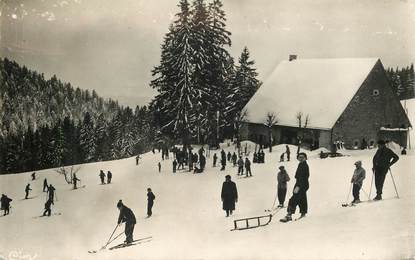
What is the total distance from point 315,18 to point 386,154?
6.66ft

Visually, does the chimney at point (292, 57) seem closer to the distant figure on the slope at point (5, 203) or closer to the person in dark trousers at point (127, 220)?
the person in dark trousers at point (127, 220)

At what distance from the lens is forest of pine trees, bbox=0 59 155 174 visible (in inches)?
239

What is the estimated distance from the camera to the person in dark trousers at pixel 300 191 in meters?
5.77

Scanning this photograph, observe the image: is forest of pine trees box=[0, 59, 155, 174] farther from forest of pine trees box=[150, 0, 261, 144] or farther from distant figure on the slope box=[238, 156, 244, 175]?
distant figure on the slope box=[238, 156, 244, 175]

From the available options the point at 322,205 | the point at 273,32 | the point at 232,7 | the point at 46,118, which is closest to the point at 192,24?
the point at 232,7

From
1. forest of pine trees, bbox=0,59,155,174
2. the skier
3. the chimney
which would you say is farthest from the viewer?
the chimney

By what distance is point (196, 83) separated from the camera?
627 centimetres

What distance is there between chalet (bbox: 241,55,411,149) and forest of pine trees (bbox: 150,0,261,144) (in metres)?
0.47

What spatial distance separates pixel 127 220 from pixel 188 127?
1.48m

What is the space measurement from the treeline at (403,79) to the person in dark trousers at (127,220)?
3.87 metres

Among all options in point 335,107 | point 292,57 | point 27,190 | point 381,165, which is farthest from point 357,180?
→ point 27,190

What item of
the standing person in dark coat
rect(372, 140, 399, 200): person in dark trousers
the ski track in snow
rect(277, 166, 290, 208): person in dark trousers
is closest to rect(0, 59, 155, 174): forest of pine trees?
the ski track in snow

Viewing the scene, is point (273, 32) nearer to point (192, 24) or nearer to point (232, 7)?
point (232, 7)

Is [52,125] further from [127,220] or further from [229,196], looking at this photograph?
[229,196]
